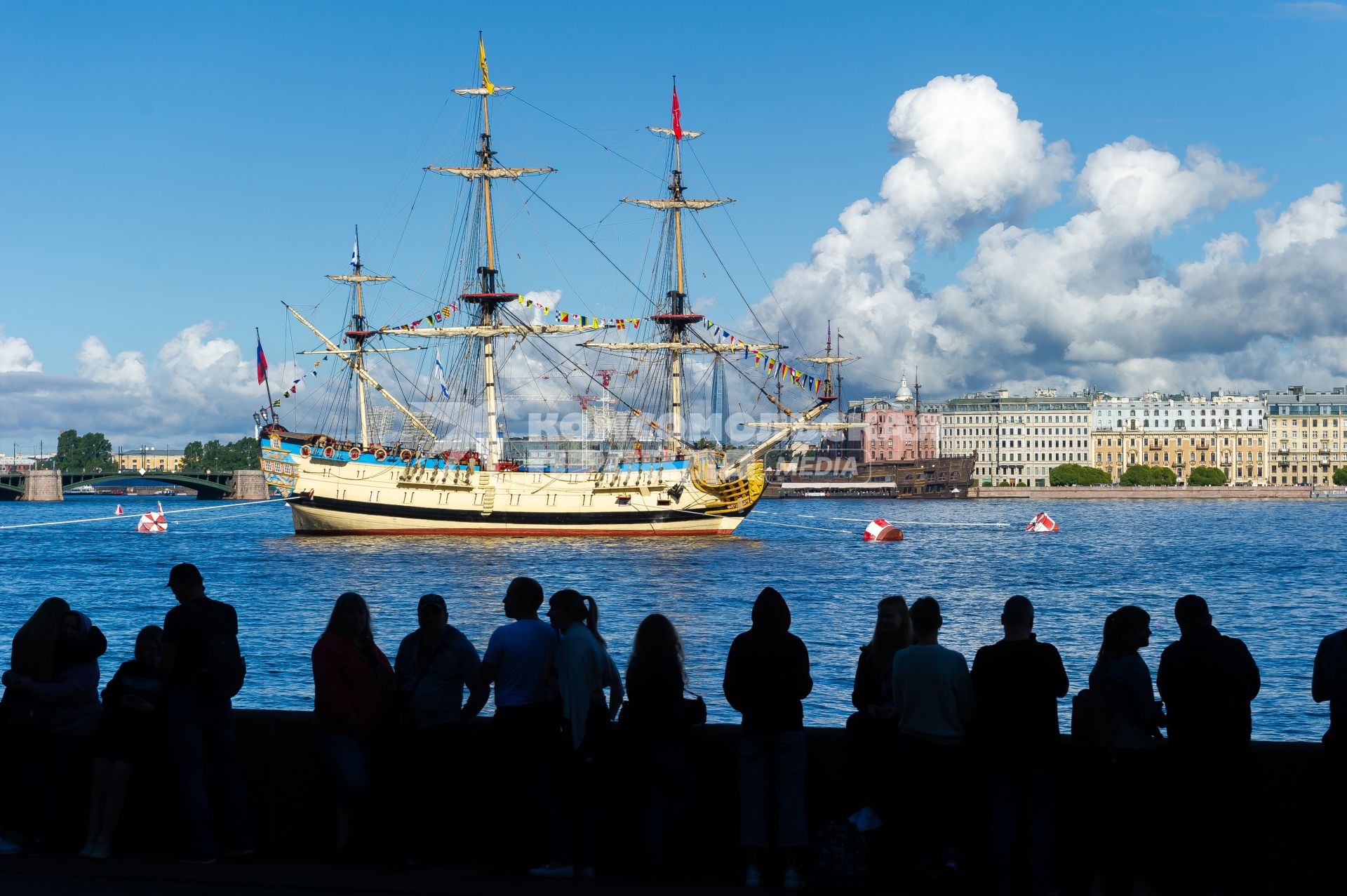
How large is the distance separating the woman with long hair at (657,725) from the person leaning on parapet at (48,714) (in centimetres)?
297

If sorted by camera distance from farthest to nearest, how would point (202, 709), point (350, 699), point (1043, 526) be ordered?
point (1043, 526) < point (202, 709) < point (350, 699)

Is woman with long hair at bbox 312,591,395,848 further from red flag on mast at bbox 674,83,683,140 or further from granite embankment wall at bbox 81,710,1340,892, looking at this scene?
red flag on mast at bbox 674,83,683,140

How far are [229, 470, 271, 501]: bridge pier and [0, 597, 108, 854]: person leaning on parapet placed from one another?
495ft

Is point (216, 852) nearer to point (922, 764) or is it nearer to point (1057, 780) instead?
point (922, 764)

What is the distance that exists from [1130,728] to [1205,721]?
0.40 m

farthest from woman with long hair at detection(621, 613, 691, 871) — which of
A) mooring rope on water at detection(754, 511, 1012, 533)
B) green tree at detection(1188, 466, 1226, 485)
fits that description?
green tree at detection(1188, 466, 1226, 485)

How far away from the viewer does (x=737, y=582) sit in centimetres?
4681

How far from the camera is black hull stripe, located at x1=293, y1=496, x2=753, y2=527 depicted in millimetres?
74062

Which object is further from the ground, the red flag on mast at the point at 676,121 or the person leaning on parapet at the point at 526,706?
the red flag on mast at the point at 676,121

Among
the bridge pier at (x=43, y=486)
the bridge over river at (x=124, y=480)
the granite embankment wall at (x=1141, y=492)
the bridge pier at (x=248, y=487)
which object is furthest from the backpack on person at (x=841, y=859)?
the granite embankment wall at (x=1141, y=492)

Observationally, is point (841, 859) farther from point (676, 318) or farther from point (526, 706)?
point (676, 318)

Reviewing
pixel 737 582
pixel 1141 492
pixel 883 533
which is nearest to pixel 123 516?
pixel 883 533

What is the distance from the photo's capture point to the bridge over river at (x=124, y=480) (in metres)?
136

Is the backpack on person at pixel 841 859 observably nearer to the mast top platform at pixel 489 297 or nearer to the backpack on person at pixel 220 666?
the backpack on person at pixel 220 666
